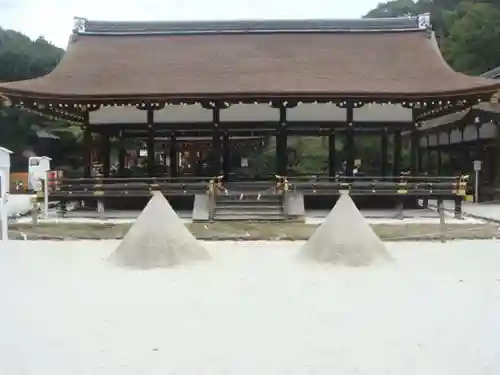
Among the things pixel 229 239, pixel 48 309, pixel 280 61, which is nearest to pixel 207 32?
pixel 280 61

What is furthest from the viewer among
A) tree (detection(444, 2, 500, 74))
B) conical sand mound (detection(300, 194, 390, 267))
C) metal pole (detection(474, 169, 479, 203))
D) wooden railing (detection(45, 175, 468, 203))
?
tree (detection(444, 2, 500, 74))

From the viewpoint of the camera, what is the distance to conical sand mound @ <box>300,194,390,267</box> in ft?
26.1

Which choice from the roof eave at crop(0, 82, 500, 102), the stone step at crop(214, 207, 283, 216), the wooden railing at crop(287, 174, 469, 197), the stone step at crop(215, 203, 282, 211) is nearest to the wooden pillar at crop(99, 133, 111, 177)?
the roof eave at crop(0, 82, 500, 102)

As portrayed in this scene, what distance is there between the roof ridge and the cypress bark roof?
0.03m

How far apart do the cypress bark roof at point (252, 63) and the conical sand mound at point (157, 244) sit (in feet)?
24.4

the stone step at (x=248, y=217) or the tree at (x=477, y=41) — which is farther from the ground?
the tree at (x=477, y=41)

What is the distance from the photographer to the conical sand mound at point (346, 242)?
7.96 metres

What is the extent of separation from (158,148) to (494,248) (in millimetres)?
16876

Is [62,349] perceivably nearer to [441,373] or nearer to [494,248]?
[441,373]

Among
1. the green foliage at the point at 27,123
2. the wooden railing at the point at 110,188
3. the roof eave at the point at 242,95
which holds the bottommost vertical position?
the wooden railing at the point at 110,188

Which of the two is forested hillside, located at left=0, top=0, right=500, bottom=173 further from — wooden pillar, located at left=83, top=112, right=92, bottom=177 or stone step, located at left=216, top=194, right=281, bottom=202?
wooden pillar, located at left=83, top=112, right=92, bottom=177

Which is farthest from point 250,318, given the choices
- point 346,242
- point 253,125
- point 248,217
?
point 253,125

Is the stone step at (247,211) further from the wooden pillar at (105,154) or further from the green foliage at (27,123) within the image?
the green foliage at (27,123)

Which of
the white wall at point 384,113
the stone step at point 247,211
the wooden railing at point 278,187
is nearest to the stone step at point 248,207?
the stone step at point 247,211
